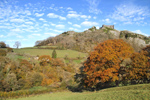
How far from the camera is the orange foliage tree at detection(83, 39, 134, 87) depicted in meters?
25.5

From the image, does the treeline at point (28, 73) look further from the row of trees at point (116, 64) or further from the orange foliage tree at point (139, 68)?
the orange foliage tree at point (139, 68)

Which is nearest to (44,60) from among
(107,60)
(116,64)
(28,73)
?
(28,73)

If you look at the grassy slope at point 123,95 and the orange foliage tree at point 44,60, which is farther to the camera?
the orange foliage tree at point 44,60

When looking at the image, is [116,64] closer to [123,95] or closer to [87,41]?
[123,95]

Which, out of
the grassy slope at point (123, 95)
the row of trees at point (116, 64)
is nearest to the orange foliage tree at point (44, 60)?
the row of trees at point (116, 64)

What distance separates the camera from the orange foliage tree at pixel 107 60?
1003 inches

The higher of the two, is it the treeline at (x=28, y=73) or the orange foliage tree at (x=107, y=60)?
the orange foliage tree at (x=107, y=60)

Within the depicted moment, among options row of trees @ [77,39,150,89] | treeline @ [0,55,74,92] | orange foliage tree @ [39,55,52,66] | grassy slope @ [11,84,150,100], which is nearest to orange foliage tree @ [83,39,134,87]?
row of trees @ [77,39,150,89]

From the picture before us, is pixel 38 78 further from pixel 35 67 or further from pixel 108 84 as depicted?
pixel 108 84

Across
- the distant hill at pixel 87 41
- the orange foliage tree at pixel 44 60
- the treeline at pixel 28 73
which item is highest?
the distant hill at pixel 87 41

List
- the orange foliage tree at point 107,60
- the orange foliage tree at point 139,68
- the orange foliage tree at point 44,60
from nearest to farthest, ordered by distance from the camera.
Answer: the orange foliage tree at point 139,68
the orange foliage tree at point 107,60
the orange foliage tree at point 44,60

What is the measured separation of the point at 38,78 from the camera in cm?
4222

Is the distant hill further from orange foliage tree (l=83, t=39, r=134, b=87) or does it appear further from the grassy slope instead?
the grassy slope

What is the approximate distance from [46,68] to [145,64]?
129 ft
